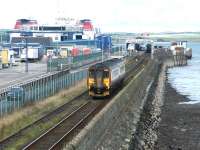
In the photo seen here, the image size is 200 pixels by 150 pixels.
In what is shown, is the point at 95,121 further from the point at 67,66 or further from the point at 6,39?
the point at 6,39

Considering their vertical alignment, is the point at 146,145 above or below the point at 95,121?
below

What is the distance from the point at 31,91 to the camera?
42.4m

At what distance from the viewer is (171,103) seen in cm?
6856

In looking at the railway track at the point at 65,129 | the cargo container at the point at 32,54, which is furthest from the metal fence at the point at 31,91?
the cargo container at the point at 32,54

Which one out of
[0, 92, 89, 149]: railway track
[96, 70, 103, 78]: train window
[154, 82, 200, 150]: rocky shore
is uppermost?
[96, 70, 103, 78]: train window

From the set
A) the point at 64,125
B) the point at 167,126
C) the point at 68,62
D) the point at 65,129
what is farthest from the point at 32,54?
the point at 65,129

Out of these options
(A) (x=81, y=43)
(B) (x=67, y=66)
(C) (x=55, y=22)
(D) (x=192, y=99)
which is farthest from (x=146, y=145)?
(C) (x=55, y=22)

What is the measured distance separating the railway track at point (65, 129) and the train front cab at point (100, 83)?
441cm

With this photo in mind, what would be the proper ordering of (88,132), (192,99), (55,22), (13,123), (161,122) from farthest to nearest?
(55,22) → (192,99) → (161,122) → (13,123) → (88,132)

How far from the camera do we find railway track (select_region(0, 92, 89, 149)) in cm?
2904

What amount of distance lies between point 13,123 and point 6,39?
14669cm

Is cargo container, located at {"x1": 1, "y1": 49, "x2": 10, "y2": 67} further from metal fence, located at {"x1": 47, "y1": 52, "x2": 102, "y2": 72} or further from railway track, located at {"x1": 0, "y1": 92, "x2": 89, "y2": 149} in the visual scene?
railway track, located at {"x1": 0, "y1": 92, "x2": 89, "y2": 149}

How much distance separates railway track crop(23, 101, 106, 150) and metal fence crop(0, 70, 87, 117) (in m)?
4.05

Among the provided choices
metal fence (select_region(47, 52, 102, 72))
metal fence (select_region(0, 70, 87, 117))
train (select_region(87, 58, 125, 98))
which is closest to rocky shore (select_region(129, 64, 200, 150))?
train (select_region(87, 58, 125, 98))
